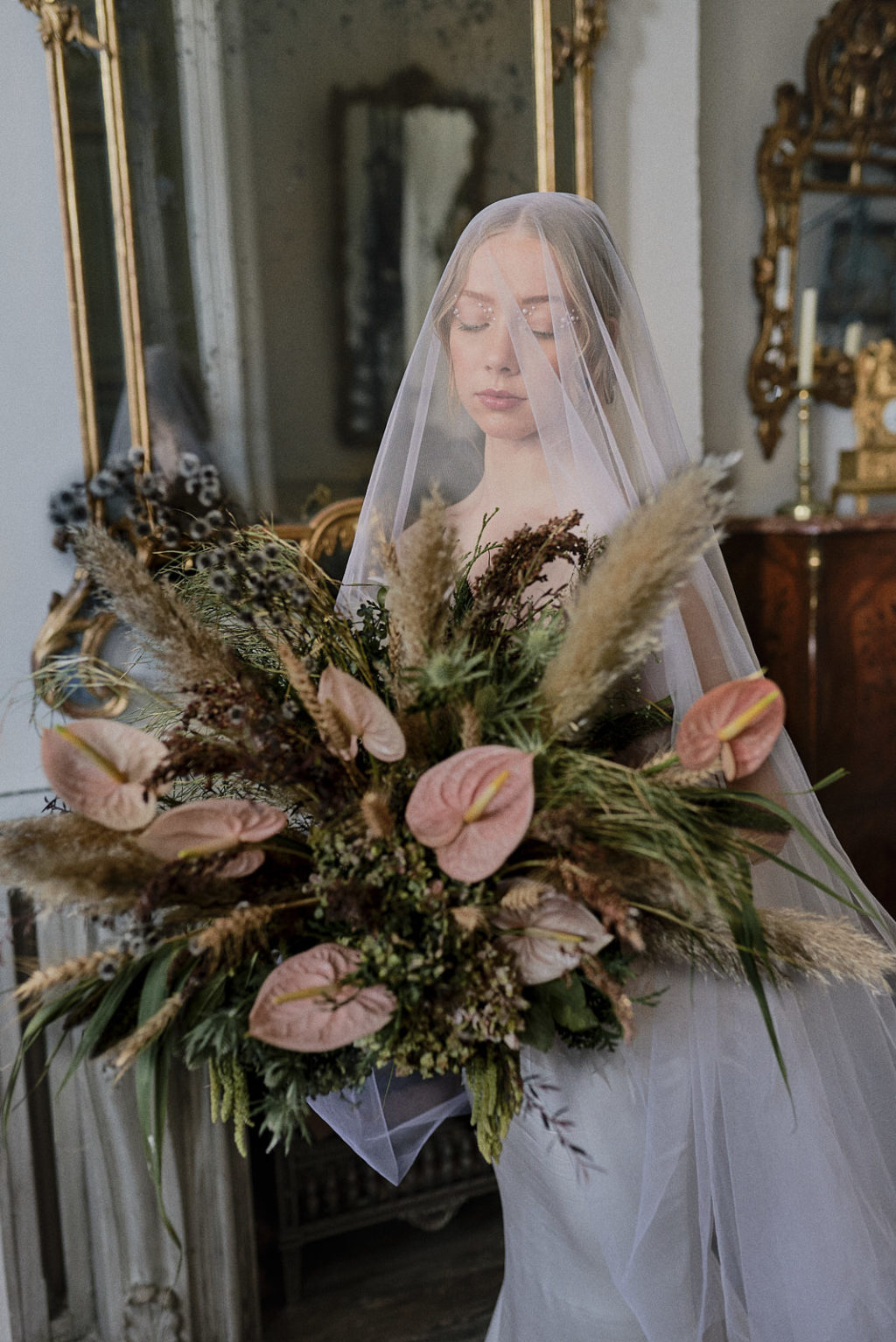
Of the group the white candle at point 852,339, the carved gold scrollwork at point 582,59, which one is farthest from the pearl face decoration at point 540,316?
the white candle at point 852,339

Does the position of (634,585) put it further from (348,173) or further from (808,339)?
(808,339)

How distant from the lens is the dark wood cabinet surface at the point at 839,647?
2158 millimetres

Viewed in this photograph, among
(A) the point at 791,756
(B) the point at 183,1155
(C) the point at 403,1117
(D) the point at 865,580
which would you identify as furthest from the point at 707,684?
(D) the point at 865,580

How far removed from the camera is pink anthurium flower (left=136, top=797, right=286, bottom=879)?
654 mm

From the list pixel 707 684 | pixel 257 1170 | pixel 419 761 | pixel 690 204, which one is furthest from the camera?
pixel 690 204

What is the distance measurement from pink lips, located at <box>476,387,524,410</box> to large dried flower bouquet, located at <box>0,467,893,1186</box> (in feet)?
1.48

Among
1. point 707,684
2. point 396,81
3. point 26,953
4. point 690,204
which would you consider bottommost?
point 26,953

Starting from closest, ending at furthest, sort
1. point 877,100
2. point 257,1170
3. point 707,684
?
point 707,684, point 257,1170, point 877,100

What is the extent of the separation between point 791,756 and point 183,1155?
104cm

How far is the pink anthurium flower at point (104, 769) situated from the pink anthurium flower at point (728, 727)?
0.36 m

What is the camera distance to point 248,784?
0.85 metres

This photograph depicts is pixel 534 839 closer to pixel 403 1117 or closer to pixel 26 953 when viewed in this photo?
pixel 403 1117

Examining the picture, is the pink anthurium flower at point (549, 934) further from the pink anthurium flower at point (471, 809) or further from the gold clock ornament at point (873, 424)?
the gold clock ornament at point (873, 424)

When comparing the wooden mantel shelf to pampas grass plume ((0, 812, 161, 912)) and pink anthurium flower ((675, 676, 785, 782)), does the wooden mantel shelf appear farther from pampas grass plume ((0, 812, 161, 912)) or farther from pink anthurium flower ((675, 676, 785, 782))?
pampas grass plume ((0, 812, 161, 912))
